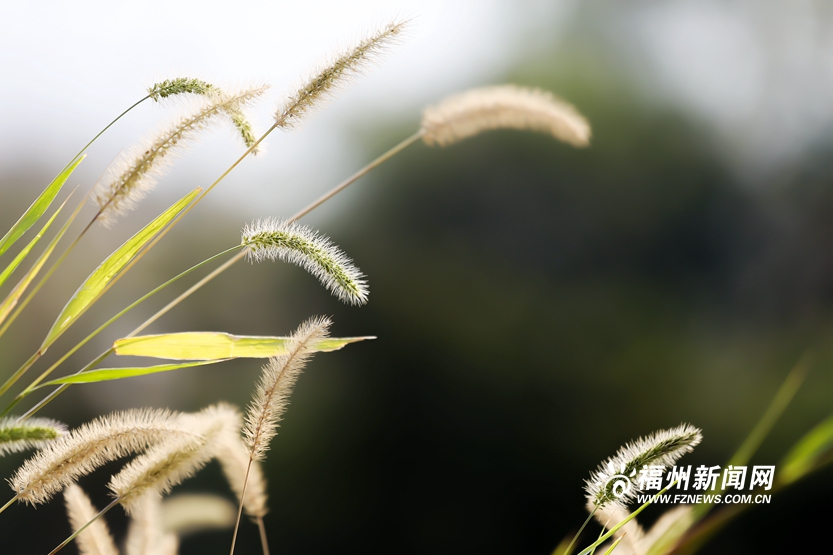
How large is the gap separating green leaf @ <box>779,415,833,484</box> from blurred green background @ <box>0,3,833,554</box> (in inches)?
140

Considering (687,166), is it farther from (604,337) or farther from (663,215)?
(604,337)

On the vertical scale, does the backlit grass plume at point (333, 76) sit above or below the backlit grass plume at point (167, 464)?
above

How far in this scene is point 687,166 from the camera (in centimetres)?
429

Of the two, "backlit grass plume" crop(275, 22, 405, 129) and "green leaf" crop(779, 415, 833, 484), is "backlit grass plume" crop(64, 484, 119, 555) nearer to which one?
"backlit grass plume" crop(275, 22, 405, 129)

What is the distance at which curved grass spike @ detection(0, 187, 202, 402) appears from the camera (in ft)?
1.38

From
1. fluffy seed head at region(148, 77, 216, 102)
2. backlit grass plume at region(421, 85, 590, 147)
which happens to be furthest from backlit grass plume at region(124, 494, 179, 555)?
backlit grass plume at region(421, 85, 590, 147)

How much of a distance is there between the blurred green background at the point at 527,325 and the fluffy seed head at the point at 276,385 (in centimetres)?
337

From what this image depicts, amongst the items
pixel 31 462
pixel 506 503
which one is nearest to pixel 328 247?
pixel 31 462

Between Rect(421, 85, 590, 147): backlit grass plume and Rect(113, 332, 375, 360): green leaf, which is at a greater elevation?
Rect(421, 85, 590, 147): backlit grass plume

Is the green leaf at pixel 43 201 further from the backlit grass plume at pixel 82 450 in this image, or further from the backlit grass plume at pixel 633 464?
the backlit grass plume at pixel 633 464

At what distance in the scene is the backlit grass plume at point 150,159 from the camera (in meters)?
0.45

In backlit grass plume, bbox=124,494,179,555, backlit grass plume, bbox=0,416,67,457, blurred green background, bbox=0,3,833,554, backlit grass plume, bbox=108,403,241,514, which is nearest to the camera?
backlit grass plume, bbox=0,416,67,457

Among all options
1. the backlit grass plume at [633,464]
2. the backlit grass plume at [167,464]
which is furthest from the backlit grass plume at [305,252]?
the backlit grass plume at [633,464]

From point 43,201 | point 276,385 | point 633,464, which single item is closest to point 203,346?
point 276,385
